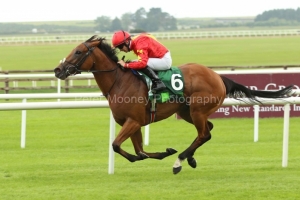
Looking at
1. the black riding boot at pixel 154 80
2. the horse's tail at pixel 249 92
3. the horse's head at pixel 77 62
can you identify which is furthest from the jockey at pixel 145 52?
the horse's tail at pixel 249 92

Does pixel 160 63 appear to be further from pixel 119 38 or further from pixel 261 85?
pixel 261 85

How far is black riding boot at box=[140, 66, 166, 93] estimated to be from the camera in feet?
21.9

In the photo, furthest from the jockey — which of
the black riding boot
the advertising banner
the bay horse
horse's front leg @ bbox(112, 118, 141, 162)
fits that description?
the advertising banner

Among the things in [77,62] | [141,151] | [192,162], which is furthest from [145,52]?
[192,162]

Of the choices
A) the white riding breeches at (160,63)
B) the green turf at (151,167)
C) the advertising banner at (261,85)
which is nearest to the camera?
the green turf at (151,167)

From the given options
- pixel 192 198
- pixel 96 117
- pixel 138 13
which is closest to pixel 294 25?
pixel 138 13

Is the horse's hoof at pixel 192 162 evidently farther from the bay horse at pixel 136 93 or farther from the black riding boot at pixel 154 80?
the black riding boot at pixel 154 80

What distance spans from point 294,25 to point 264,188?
118 metres

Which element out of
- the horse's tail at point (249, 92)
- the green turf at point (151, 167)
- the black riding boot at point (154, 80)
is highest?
the black riding boot at point (154, 80)

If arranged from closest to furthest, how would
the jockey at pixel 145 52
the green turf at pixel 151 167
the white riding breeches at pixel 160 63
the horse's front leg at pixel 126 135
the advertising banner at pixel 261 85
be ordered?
the green turf at pixel 151 167, the horse's front leg at pixel 126 135, the jockey at pixel 145 52, the white riding breeches at pixel 160 63, the advertising banner at pixel 261 85

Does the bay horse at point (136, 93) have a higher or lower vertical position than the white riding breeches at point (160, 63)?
lower

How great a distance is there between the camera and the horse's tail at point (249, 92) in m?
7.18

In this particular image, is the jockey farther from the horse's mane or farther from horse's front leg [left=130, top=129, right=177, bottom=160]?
horse's front leg [left=130, top=129, right=177, bottom=160]

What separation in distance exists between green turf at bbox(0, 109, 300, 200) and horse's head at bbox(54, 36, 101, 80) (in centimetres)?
97
